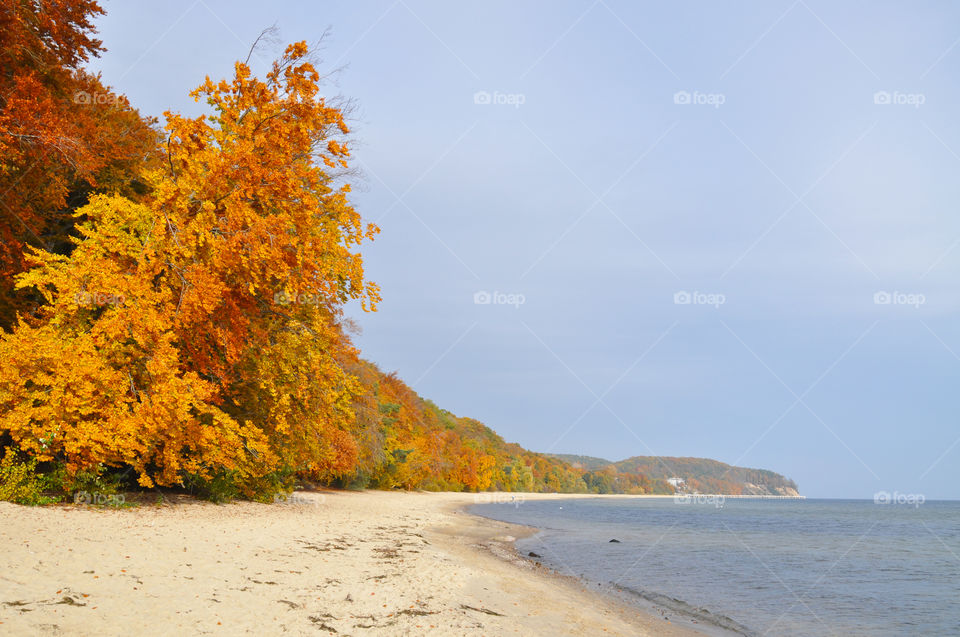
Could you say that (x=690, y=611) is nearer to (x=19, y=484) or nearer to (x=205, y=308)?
(x=205, y=308)

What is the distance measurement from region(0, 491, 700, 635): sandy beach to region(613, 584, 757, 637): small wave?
119 centimetres

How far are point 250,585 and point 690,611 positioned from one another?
34.6 ft

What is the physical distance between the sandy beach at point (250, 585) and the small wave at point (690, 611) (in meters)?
1.19

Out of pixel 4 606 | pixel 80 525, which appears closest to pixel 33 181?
pixel 80 525

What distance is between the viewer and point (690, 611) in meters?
13.8

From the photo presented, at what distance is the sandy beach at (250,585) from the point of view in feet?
22.4

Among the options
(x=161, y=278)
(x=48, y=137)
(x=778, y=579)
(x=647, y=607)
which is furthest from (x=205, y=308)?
(x=778, y=579)

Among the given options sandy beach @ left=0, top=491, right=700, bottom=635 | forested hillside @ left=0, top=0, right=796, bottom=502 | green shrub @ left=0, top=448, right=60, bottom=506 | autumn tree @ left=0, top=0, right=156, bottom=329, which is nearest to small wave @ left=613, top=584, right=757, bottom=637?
sandy beach @ left=0, top=491, right=700, bottom=635

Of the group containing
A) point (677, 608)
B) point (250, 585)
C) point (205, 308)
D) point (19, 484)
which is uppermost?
point (205, 308)

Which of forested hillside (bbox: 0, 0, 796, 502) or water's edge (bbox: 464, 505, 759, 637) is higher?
forested hillside (bbox: 0, 0, 796, 502)

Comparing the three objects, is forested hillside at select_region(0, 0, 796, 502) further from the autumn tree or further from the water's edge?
the water's edge

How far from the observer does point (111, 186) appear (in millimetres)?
18516

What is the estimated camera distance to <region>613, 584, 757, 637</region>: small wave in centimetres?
1256

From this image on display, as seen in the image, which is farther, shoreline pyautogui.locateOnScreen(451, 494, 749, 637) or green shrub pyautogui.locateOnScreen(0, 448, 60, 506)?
green shrub pyautogui.locateOnScreen(0, 448, 60, 506)
